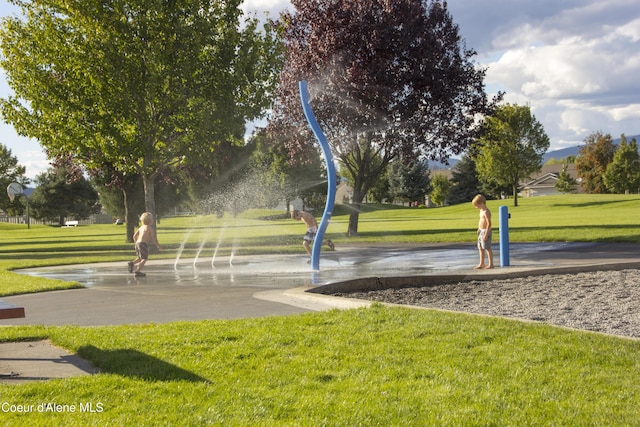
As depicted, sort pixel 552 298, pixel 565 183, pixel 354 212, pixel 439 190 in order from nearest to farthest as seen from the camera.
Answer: pixel 552 298 < pixel 354 212 < pixel 439 190 < pixel 565 183

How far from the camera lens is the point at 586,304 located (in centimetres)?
900

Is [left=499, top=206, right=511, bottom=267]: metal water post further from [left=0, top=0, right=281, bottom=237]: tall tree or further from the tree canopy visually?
the tree canopy

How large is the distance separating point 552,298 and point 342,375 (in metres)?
5.43

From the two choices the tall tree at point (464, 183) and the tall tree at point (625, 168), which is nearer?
the tall tree at point (625, 168)

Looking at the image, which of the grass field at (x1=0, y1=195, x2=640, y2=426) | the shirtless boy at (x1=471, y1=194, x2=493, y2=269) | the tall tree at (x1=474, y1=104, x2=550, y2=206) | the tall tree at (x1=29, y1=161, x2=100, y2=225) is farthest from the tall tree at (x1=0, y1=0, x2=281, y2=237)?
the tall tree at (x1=29, y1=161, x2=100, y2=225)

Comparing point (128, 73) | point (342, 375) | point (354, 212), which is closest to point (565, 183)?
point (354, 212)

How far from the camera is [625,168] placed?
8325cm

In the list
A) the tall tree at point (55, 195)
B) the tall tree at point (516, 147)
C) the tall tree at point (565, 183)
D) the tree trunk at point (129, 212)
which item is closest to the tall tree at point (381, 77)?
the tree trunk at point (129, 212)

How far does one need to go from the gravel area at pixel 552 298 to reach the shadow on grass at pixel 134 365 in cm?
430

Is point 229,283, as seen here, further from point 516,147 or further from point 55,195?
point 55,195

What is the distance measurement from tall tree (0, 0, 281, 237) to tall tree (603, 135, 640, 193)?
69823 mm

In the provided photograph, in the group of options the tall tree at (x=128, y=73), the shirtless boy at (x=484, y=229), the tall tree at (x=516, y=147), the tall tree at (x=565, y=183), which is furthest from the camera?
the tall tree at (x=565, y=183)

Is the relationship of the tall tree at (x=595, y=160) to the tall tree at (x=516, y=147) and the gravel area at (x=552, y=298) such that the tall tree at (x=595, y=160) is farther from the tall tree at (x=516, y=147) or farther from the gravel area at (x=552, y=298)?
the gravel area at (x=552, y=298)

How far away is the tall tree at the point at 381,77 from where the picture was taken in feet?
89.1
